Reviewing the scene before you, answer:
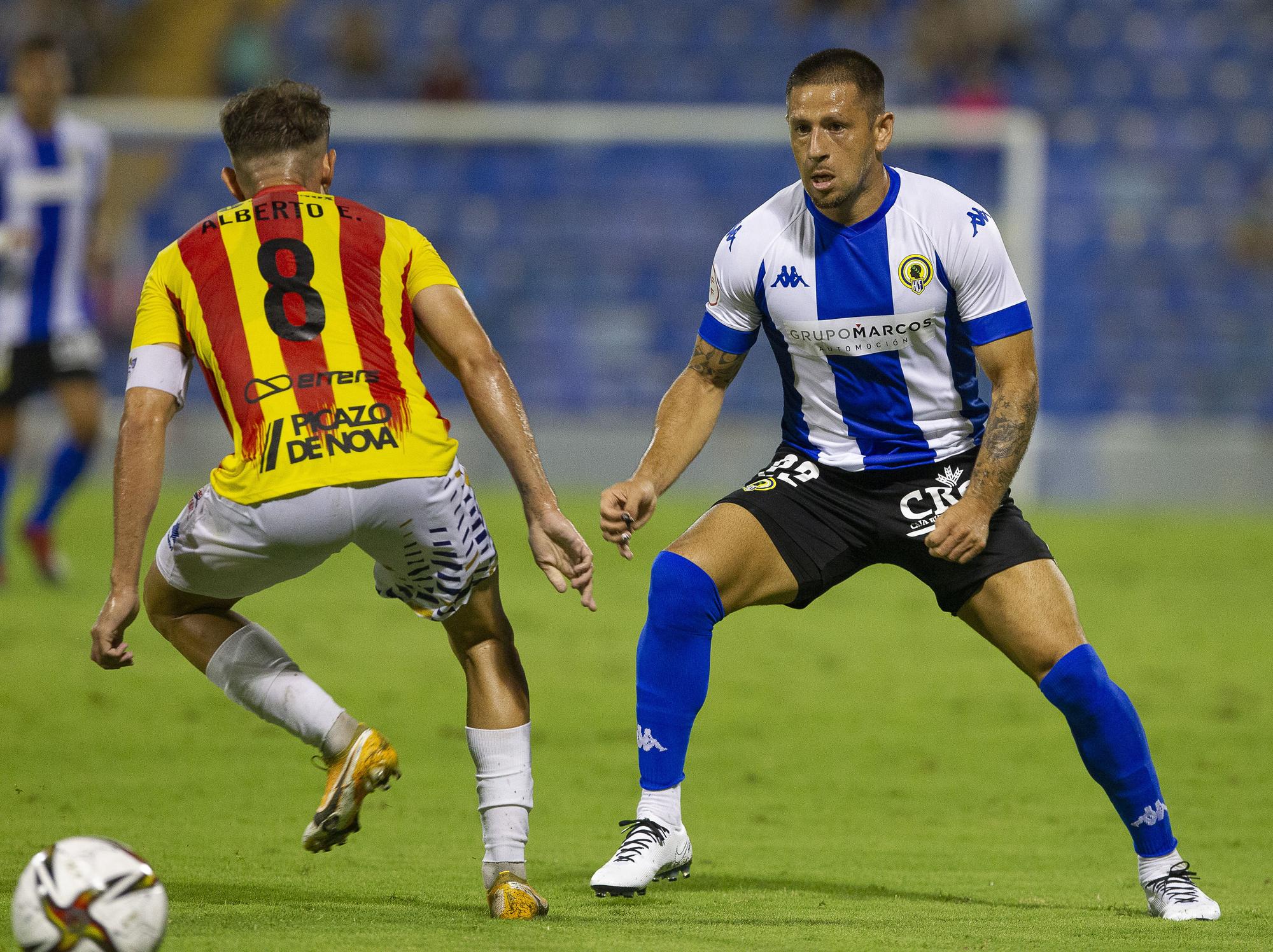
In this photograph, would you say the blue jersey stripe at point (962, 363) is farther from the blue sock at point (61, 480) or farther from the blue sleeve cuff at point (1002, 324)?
the blue sock at point (61, 480)

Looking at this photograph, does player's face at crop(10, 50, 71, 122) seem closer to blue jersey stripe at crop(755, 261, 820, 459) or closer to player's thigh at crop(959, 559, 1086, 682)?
blue jersey stripe at crop(755, 261, 820, 459)

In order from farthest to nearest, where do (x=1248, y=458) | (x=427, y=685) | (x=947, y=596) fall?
(x=1248, y=458), (x=427, y=685), (x=947, y=596)

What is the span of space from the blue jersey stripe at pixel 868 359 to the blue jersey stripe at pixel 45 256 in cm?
686

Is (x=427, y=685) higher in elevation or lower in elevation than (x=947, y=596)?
higher

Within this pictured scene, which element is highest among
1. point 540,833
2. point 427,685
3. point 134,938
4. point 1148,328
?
point 1148,328

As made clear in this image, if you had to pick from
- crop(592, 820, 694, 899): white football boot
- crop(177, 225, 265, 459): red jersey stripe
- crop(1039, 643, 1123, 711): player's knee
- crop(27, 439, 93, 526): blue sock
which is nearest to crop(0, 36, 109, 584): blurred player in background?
crop(27, 439, 93, 526): blue sock

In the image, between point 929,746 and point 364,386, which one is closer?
point 364,386

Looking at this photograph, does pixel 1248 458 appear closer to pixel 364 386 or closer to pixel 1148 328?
pixel 1148 328

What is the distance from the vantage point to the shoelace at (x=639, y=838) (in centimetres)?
427

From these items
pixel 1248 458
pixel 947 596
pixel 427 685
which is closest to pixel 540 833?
pixel 947 596

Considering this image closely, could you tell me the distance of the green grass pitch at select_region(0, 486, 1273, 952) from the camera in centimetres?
397

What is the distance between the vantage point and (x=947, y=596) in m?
4.42

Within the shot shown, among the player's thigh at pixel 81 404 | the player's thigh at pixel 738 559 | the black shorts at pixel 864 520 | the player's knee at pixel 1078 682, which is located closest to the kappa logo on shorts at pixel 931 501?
the black shorts at pixel 864 520

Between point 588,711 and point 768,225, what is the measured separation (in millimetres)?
3286
